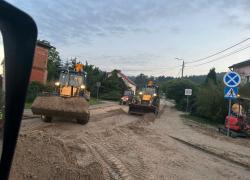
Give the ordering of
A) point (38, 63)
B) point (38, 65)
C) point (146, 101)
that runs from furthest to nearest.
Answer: point (146, 101)
point (38, 65)
point (38, 63)

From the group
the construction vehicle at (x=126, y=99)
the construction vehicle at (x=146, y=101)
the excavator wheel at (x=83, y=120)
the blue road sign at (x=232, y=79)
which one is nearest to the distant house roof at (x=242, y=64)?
the construction vehicle at (x=126, y=99)

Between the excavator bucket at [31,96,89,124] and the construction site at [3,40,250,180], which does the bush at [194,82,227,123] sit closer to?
the construction site at [3,40,250,180]

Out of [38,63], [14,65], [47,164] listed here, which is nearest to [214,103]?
[38,63]

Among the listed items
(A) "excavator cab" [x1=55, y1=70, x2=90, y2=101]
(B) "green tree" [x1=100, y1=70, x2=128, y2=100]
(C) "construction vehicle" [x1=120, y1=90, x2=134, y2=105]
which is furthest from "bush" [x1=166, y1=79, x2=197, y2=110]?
(A) "excavator cab" [x1=55, y1=70, x2=90, y2=101]

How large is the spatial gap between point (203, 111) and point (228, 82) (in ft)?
51.6

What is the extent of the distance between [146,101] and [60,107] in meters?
15.5

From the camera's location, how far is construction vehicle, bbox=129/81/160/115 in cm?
2795

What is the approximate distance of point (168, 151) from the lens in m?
10.2

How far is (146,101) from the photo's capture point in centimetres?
3009

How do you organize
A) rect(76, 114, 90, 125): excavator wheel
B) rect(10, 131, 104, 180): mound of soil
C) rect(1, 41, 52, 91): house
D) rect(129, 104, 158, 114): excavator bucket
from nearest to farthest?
rect(1, 41, 52, 91): house < rect(10, 131, 104, 180): mound of soil < rect(76, 114, 90, 125): excavator wheel < rect(129, 104, 158, 114): excavator bucket

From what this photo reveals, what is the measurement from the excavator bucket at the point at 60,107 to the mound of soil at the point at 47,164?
7108mm

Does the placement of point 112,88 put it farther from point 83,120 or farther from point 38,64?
point 38,64

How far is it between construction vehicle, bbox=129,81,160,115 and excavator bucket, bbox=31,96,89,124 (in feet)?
41.9

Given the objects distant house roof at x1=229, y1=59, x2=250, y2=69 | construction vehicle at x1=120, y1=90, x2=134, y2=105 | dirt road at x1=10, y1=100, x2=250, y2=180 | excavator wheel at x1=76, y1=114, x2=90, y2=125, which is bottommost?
dirt road at x1=10, y1=100, x2=250, y2=180
